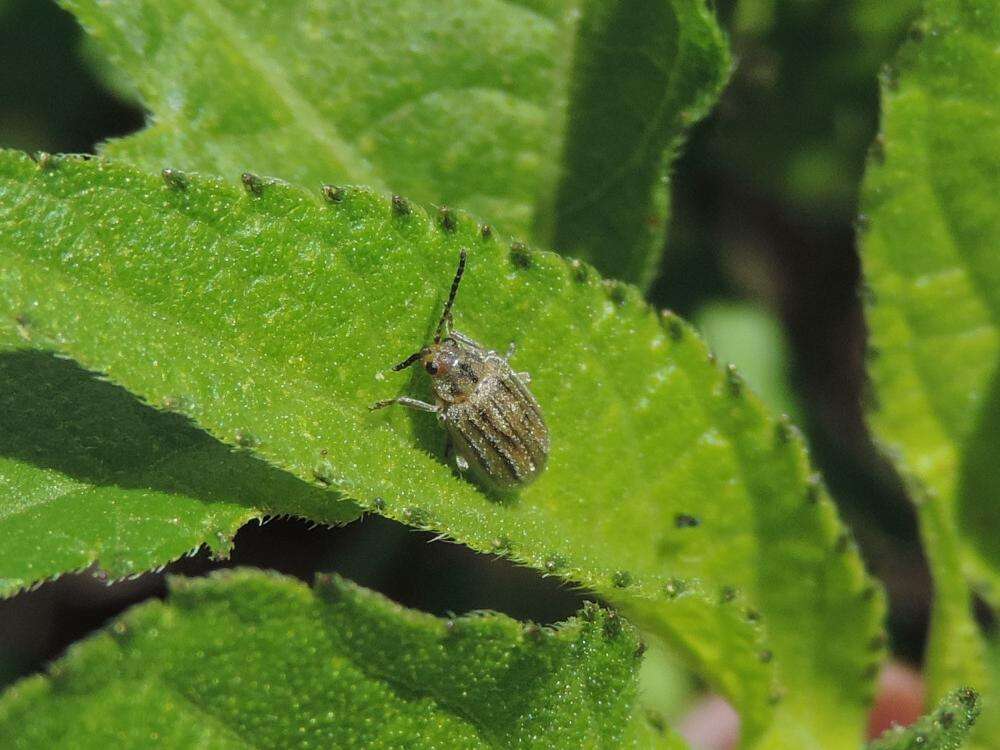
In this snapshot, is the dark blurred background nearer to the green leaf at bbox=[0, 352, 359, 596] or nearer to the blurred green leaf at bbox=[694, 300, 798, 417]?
the blurred green leaf at bbox=[694, 300, 798, 417]

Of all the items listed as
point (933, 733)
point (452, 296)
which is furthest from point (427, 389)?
point (933, 733)

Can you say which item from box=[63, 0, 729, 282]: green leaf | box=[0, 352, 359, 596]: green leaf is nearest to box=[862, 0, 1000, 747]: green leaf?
box=[63, 0, 729, 282]: green leaf

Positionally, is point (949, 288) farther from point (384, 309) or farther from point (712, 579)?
point (384, 309)

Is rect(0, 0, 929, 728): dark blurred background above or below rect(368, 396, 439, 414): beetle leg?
above

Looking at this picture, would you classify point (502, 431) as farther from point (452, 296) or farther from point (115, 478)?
point (115, 478)

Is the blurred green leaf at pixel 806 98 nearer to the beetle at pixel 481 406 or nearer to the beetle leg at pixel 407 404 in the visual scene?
the beetle at pixel 481 406

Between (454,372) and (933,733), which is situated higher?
(454,372)
